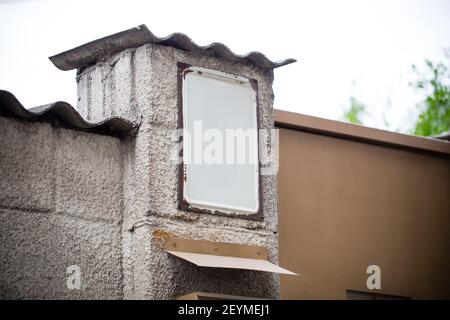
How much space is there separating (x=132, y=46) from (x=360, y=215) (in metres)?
2.71

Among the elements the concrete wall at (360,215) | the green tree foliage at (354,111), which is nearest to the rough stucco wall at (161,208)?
the concrete wall at (360,215)

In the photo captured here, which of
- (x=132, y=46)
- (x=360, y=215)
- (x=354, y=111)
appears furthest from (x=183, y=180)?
(x=354, y=111)

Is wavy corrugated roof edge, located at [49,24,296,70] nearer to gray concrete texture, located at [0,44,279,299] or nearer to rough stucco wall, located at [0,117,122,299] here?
gray concrete texture, located at [0,44,279,299]

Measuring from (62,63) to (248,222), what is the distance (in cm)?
177

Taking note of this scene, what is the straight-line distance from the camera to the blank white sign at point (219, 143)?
6598mm

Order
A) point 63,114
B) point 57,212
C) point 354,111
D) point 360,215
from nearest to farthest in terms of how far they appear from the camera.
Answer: point 57,212, point 63,114, point 360,215, point 354,111

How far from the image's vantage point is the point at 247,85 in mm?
7008

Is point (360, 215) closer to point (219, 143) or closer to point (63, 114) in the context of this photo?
point (219, 143)

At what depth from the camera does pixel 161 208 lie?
6.41m

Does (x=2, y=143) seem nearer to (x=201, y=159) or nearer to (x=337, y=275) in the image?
(x=201, y=159)

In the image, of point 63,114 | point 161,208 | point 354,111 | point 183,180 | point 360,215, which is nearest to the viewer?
point 63,114

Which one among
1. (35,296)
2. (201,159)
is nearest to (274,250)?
(201,159)

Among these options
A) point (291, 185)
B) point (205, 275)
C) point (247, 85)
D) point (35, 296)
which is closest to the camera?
point (35, 296)

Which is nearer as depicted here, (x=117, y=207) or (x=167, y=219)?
(x=167, y=219)
